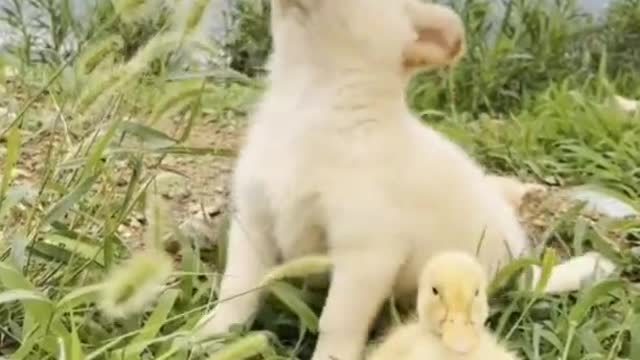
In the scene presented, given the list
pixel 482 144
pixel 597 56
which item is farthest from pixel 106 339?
pixel 597 56

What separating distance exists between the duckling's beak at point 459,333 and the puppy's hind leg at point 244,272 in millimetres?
367

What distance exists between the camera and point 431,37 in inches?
78.0

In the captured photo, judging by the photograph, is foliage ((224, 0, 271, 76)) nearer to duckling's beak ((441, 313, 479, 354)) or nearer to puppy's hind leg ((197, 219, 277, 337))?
puppy's hind leg ((197, 219, 277, 337))

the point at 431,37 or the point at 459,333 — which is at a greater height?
the point at 431,37

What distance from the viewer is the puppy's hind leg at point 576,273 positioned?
7.21 feet

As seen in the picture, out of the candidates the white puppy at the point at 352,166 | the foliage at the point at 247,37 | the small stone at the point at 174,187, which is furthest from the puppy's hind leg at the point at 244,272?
the foliage at the point at 247,37

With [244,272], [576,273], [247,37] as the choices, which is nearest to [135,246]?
[244,272]

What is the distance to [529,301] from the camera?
6.97ft

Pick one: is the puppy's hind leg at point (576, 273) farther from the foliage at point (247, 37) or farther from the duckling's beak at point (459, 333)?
the foliage at point (247, 37)

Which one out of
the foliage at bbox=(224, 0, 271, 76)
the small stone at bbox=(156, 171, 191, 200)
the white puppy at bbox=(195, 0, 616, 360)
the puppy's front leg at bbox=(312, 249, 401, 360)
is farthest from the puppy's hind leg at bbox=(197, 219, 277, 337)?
the foliage at bbox=(224, 0, 271, 76)

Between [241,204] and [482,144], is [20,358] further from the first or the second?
[482,144]

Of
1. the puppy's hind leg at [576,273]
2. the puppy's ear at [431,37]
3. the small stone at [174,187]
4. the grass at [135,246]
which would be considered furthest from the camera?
the small stone at [174,187]

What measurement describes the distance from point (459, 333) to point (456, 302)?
0.10 ft

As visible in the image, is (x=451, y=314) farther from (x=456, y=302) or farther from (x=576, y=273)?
(x=576, y=273)
